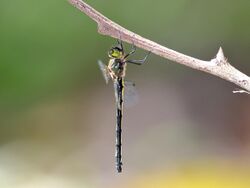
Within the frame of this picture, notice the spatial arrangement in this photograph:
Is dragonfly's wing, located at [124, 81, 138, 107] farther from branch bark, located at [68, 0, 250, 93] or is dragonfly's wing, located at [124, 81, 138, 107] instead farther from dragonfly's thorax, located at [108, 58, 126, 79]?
branch bark, located at [68, 0, 250, 93]

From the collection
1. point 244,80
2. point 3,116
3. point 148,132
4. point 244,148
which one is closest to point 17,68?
point 3,116

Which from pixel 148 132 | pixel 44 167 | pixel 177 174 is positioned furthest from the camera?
pixel 148 132

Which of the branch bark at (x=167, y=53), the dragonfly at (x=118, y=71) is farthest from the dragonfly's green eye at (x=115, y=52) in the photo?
the branch bark at (x=167, y=53)

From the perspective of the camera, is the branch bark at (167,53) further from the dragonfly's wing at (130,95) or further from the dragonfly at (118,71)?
the dragonfly's wing at (130,95)

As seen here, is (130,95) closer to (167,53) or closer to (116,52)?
(116,52)

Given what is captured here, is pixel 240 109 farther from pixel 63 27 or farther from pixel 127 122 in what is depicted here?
pixel 63 27

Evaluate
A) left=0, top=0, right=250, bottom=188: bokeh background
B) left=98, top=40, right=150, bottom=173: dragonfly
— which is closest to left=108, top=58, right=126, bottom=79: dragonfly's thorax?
left=98, top=40, right=150, bottom=173: dragonfly

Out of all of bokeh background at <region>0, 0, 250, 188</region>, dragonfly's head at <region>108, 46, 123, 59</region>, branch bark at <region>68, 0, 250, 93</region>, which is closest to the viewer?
branch bark at <region>68, 0, 250, 93</region>

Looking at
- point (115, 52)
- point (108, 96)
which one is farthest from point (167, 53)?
point (108, 96)
